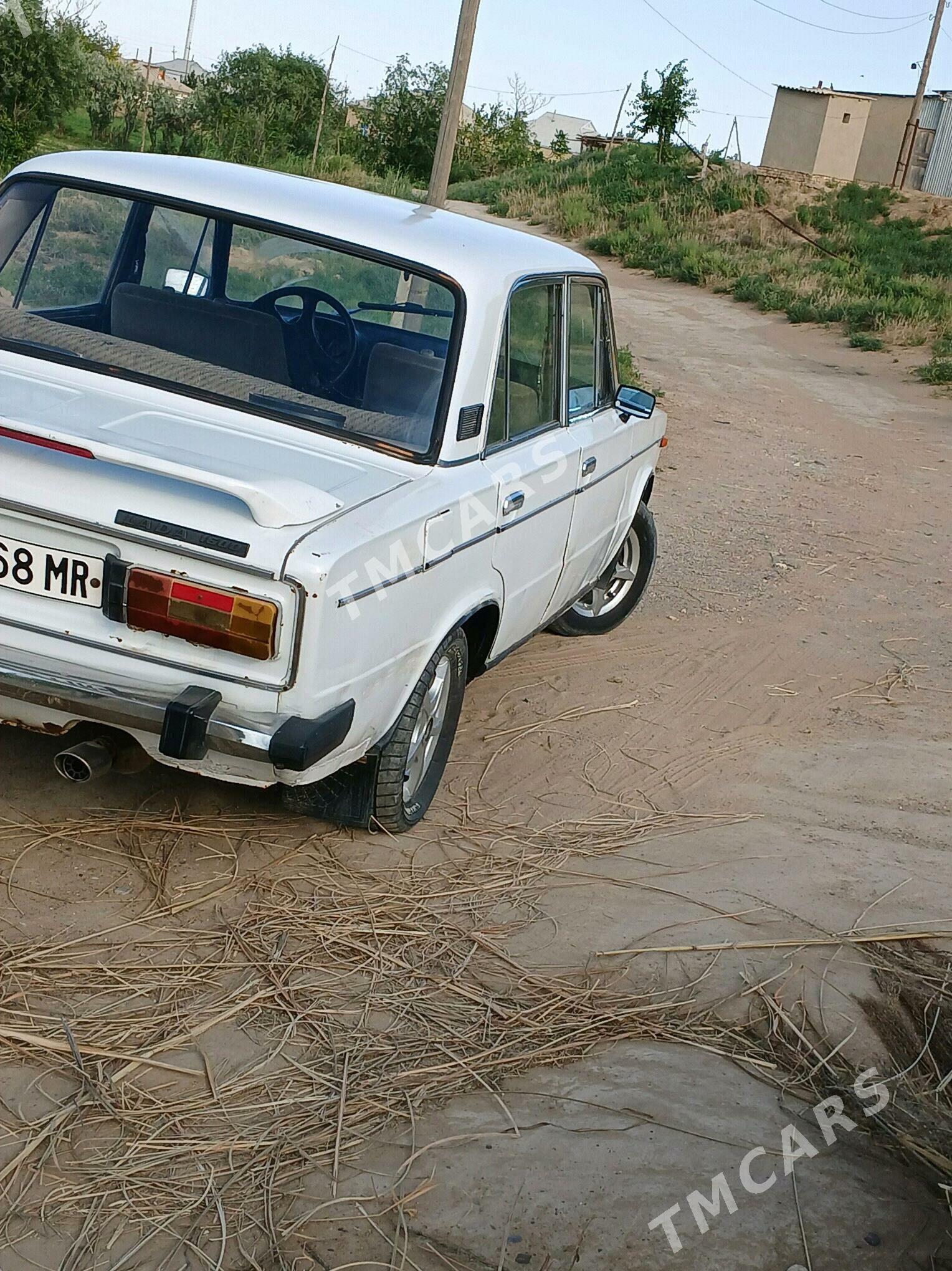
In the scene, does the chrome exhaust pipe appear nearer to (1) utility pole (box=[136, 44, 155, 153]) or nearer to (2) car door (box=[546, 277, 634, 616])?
(2) car door (box=[546, 277, 634, 616])

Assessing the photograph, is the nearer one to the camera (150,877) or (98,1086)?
(98,1086)

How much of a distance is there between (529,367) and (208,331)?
1.08 meters

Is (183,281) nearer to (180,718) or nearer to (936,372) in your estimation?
(180,718)

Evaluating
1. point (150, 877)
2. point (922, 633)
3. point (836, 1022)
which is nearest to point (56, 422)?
point (150, 877)

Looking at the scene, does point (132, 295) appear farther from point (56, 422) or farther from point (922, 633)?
point (922, 633)

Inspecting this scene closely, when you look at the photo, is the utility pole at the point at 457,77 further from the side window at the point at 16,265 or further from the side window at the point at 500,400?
the side window at the point at 500,400

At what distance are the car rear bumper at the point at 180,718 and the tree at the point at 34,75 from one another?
59.9ft

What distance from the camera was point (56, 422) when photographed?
10.4 feet

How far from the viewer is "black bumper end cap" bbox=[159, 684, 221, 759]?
2924 mm

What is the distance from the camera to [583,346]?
4.96 m

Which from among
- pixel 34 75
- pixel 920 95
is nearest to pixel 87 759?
pixel 34 75

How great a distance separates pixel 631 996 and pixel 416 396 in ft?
5.83

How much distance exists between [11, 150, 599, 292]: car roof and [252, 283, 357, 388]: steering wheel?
12.3 inches

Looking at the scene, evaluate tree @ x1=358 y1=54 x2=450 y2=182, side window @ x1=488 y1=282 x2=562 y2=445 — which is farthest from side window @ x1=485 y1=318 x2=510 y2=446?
tree @ x1=358 y1=54 x2=450 y2=182
